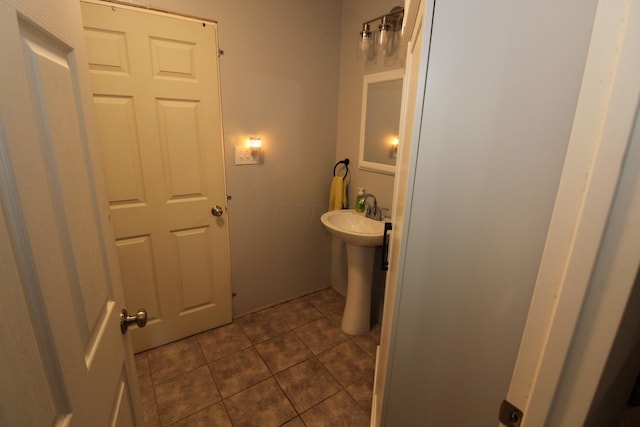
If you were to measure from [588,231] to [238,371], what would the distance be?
1953 millimetres

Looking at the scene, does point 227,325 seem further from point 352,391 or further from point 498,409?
point 498,409

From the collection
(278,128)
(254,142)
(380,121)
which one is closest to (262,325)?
(254,142)

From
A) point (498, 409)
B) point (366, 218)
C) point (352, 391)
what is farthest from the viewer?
point (366, 218)

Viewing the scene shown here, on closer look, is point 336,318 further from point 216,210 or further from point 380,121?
point 380,121

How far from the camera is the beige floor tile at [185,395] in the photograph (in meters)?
1.54

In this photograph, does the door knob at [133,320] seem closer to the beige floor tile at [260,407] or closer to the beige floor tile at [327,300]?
the beige floor tile at [260,407]

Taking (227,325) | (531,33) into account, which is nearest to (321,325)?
(227,325)

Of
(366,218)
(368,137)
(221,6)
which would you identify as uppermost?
(221,6)

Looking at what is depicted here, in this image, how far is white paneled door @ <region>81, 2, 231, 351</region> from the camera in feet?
5.08

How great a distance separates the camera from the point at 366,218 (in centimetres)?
215

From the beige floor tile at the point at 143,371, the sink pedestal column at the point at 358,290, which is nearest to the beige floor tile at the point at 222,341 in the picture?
the beige floor tile at the point at 143,371

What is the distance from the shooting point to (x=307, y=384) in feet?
5.69

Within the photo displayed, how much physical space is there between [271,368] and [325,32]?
2457mm

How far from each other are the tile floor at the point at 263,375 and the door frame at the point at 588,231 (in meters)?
1.38
